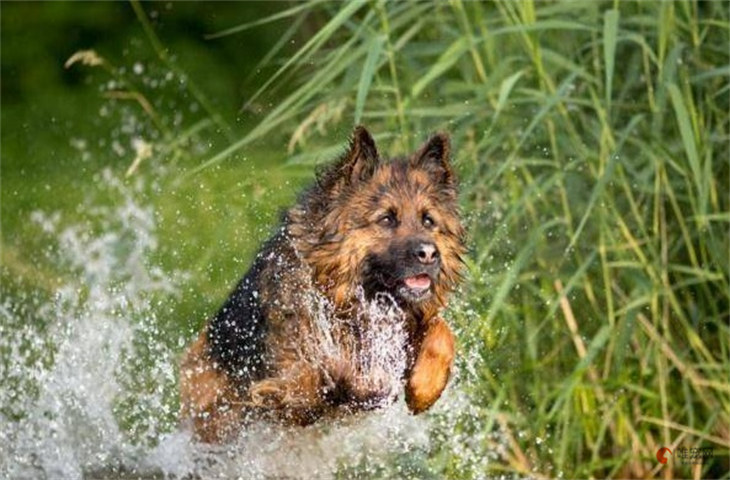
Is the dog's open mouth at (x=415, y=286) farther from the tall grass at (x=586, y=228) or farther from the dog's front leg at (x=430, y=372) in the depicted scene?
the tall grass at (x=586, y=228)

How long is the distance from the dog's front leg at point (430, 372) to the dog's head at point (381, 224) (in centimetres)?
16

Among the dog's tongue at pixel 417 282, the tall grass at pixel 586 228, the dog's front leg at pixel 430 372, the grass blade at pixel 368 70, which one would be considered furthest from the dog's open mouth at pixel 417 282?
the tall grass at pixel 586 228

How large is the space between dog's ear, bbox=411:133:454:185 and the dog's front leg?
1.88 ft

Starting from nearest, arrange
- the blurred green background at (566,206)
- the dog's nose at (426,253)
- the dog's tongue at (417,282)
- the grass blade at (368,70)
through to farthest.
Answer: the dog's nose at (426,253) < the dog's tongue at (417,282) < the grass blade at (368,70) < the blurred green background at (566,206)

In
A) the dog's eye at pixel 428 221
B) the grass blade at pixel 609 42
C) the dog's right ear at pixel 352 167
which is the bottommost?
the dog's eye at pixel 428 221

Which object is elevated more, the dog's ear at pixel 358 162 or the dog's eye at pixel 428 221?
the dog's ear at pixel 358 162

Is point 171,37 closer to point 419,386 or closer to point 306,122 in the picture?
point 306,122

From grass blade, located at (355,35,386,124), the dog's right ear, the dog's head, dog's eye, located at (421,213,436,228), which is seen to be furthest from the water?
grass blade, located at (355,35,386,124)

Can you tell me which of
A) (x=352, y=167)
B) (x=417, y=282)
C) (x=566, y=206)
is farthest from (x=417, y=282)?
(x=566, y=206)

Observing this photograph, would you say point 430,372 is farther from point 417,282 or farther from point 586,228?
point 586,228

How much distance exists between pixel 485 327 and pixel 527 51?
1120mm

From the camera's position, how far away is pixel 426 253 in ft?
23.7

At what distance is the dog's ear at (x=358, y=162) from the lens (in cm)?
741

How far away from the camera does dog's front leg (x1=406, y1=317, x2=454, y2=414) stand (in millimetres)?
7285
